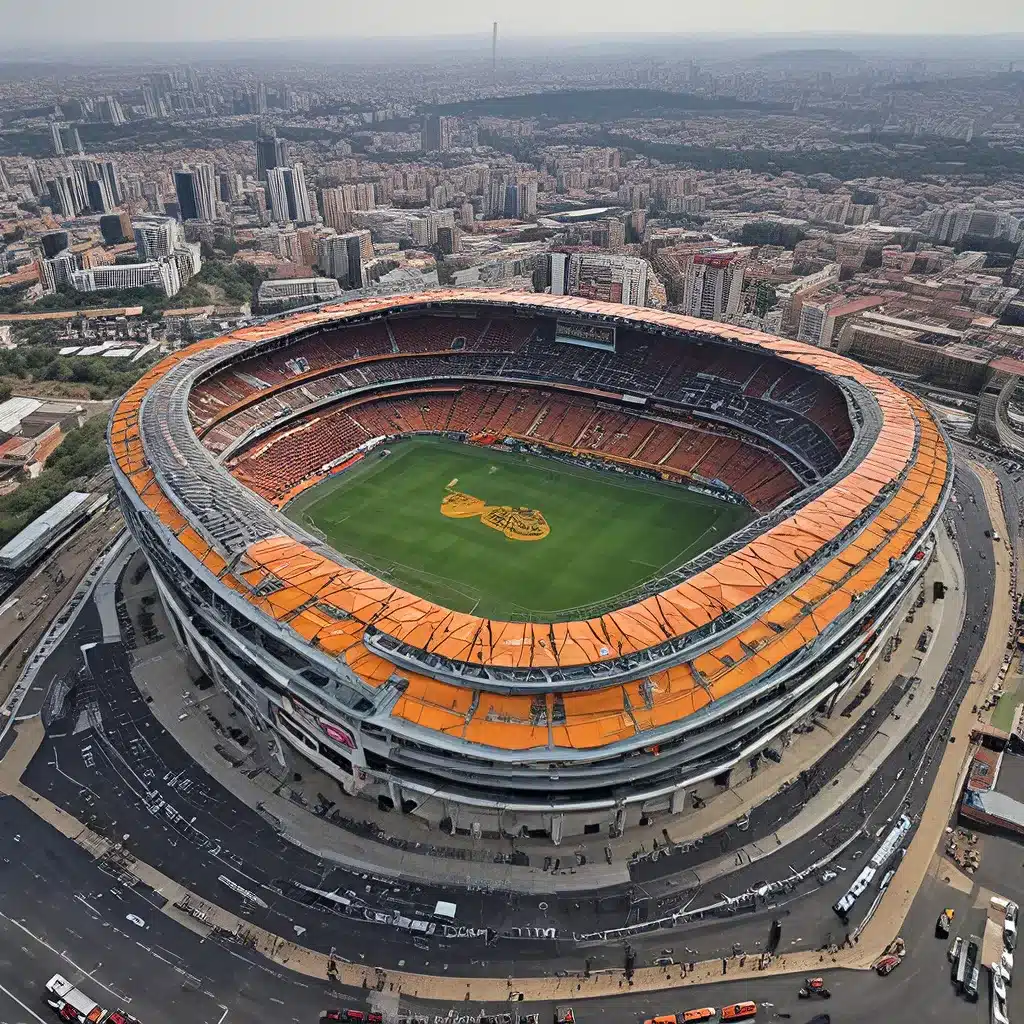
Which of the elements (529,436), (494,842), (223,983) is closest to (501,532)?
(529,436)

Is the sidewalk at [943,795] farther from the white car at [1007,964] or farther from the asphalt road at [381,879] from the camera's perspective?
the white car at [1007,964]

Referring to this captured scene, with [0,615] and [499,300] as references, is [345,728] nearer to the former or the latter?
[0,615]

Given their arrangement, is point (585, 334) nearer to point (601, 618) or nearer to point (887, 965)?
point (601, 618)

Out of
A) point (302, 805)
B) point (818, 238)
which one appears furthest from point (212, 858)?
point (818, 238)

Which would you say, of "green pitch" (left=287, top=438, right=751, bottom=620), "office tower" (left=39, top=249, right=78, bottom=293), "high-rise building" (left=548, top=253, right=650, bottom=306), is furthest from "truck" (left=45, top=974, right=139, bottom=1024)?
"office tower" (left=39, top=249, right=78, bottom=293)

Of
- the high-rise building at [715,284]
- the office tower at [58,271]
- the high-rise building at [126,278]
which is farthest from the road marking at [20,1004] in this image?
the office tower at [58,271]

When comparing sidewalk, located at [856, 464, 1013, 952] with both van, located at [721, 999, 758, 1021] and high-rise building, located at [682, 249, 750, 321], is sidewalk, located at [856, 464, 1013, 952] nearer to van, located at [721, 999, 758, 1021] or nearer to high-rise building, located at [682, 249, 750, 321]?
van, located at [721, 999, 758, 1021]
